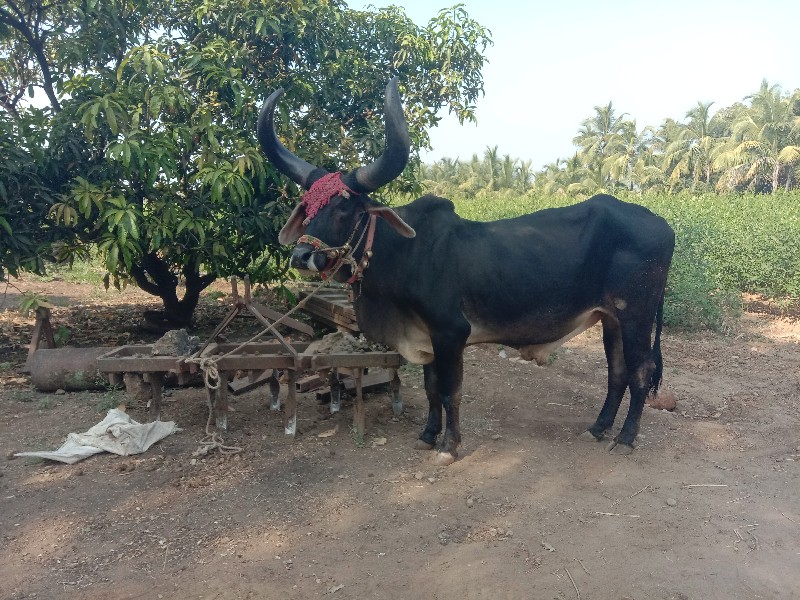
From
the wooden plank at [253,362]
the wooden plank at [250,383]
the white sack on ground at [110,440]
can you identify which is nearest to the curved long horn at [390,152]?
the wooden plank at [253,362]

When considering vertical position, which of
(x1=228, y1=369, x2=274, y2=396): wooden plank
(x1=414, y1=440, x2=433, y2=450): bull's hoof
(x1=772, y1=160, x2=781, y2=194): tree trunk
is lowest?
(x1=414, y1=440, x2=433, y2=450): bull's hoof

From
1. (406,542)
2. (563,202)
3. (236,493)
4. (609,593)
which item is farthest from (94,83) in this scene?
(563,202)

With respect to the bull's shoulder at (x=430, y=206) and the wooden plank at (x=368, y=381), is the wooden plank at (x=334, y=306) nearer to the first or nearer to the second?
the wooden plank at (x=368, y=381)

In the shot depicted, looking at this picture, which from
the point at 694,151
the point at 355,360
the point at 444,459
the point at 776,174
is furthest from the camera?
the point at 694,151

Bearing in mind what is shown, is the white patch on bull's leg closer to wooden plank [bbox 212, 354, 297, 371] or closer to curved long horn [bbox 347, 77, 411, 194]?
wooden plank [bbox 212, 354, 297, 371]

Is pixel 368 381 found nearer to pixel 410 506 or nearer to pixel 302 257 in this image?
pixel 410 506

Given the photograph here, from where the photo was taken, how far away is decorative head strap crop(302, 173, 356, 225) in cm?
430

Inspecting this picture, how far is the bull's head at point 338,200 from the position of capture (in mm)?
4039

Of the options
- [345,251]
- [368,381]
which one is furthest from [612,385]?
[345,251]

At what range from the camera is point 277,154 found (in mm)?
4664

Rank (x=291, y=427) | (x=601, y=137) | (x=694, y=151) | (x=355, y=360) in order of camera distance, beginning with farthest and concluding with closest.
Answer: (x=601, y=137), (x=694, y=151), (x=291, y=427), (x=355, y=360)

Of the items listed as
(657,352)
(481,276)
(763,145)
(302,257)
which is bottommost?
(657,352)

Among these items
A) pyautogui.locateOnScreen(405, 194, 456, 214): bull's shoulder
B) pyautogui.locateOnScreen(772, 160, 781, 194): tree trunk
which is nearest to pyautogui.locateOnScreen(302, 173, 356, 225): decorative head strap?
pyautogui.locateOnScreen(405, 194, 456, 214): bull's shoulder

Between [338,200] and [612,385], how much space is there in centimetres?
270
